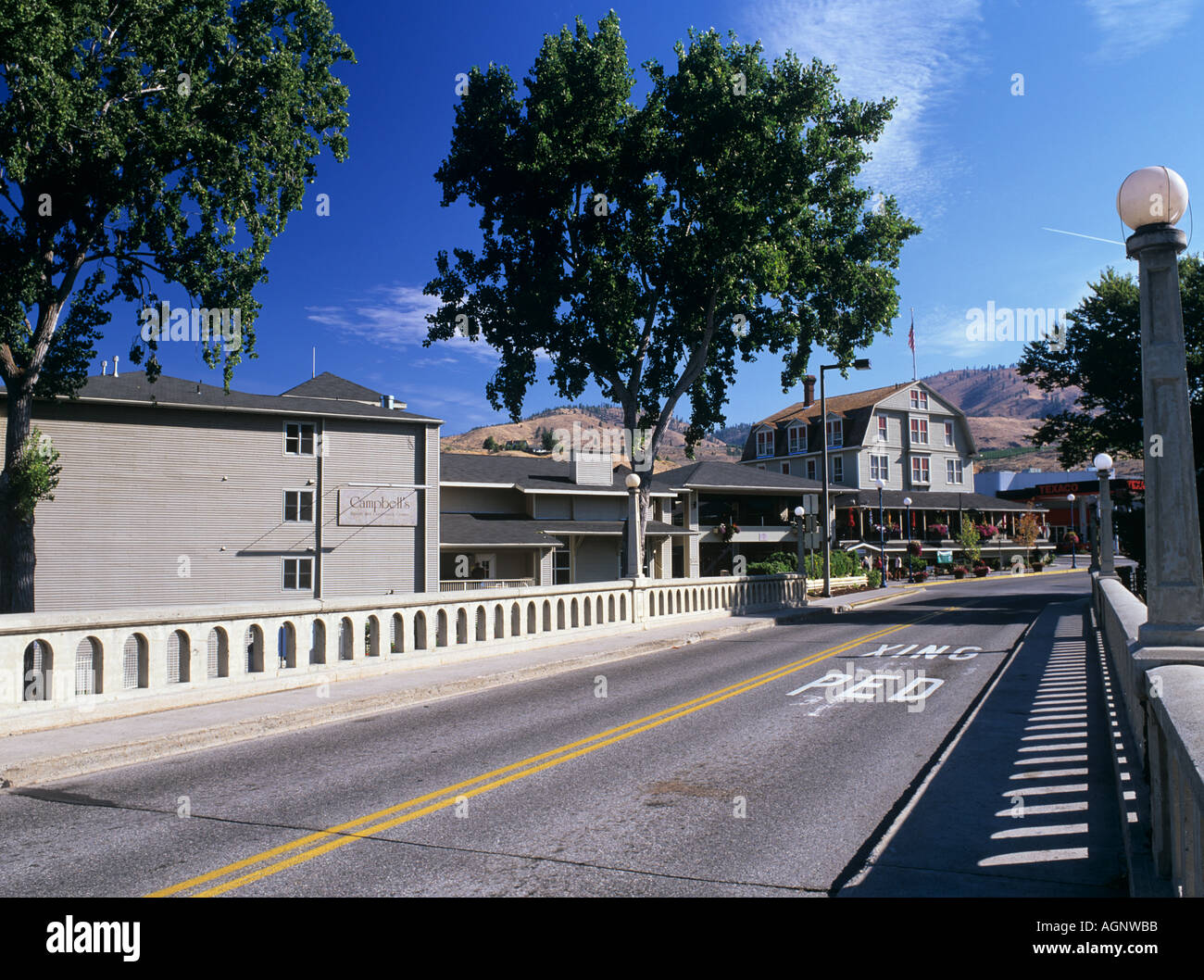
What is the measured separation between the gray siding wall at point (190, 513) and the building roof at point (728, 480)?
1642 cm

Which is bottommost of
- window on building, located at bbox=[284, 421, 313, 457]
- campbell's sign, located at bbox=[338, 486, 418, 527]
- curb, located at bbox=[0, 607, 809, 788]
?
curb, located at bbox=[0, 607, 809, 788]

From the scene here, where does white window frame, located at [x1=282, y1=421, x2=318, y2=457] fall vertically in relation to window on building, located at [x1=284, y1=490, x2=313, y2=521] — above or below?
above

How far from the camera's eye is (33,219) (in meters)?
21.6

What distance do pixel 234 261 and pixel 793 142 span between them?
17.0 m

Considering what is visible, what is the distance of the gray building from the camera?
107 ft

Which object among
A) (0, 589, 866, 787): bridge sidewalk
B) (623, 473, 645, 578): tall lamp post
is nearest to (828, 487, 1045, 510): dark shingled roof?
(623, 473, 645, 578): tall lamp post

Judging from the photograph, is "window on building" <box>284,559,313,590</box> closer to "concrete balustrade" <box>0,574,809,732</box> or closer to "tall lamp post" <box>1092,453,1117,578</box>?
"concrete balustrade" <box>0,574,809,732</box>

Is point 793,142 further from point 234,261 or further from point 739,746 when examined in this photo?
point 739,746

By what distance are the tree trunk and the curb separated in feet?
48.6

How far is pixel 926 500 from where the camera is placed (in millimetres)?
65688

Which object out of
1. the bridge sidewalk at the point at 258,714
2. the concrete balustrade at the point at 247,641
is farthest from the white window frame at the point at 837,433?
the bridge sidewalk at the point at 258,714

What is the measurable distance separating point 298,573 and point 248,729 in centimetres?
2907

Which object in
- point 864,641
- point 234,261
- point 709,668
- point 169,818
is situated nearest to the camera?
point 169,818
